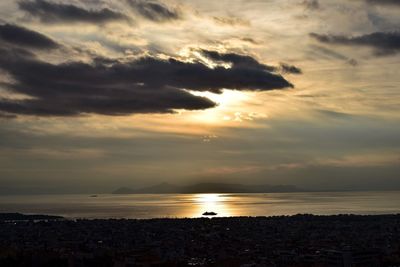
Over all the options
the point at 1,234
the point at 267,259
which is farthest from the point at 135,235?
the point at 267,259

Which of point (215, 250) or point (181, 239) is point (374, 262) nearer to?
point (215, 250)

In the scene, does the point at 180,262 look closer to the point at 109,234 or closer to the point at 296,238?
the point at 296,238

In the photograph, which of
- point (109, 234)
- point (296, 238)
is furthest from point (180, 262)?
point (109, 234)

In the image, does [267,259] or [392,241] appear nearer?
[267,259]

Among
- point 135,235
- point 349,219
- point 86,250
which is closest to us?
point 86,250

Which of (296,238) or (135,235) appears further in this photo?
(135,235)

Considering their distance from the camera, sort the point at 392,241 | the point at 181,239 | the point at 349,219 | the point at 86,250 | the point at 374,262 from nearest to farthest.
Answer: the point at 374,262
the point at 86,250
the point at 392,241
the point at 181,239
the point at 349,219
